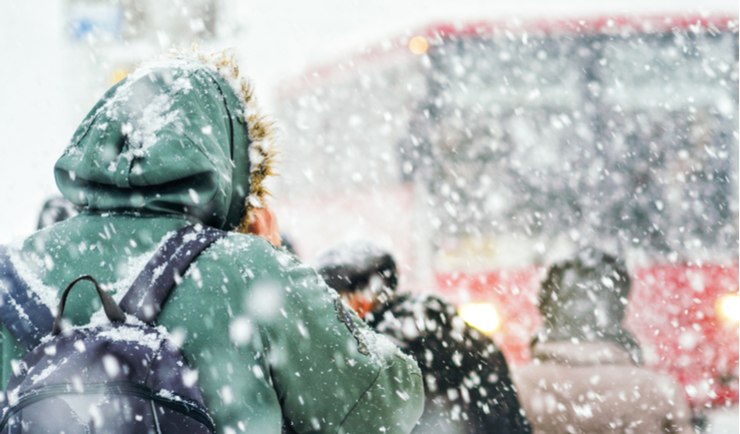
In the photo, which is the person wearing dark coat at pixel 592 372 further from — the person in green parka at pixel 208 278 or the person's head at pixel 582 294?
the person in green parka at pixel 208 278

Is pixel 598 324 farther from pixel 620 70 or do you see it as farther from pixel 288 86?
pixel 288 86

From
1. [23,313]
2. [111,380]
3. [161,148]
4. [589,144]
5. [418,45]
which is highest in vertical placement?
[589,144]

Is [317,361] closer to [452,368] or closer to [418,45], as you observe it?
[452,368]

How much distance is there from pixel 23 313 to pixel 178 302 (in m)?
0.31

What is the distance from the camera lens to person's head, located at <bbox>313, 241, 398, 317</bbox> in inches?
91.0

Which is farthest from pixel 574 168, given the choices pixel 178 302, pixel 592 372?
pixel 178 302

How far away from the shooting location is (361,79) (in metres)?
6.29

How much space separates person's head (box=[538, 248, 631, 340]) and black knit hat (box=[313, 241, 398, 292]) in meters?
0.93

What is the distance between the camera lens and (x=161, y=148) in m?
1.31

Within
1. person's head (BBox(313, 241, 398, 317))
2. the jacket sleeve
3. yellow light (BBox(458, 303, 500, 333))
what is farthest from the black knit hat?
yellow light (BBox(458, 303, 500, 333))

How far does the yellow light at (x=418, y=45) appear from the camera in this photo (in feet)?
19.1

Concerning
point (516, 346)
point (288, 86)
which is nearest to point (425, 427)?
point (516, 346)

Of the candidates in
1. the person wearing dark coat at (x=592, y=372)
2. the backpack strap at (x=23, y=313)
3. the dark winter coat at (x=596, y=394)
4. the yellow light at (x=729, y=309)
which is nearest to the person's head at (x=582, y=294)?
the person wearing dark coat at (x=592, y=372)

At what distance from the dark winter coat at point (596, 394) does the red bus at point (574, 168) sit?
2.88 m
